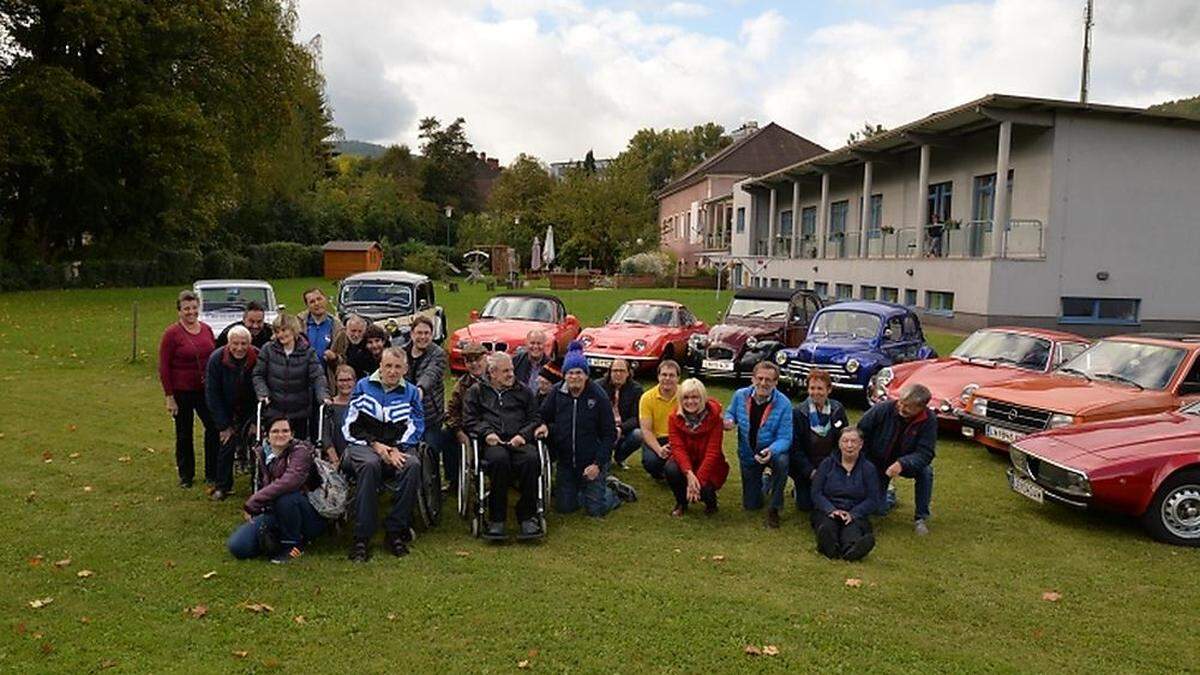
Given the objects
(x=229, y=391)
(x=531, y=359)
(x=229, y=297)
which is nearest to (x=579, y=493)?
(x=531, y=359)

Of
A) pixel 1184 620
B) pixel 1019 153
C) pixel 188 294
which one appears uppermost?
pixel 1019 153

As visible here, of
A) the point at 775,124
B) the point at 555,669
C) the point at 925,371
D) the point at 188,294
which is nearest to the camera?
the point at 555,669

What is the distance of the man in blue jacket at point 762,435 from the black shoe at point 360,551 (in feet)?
10.6

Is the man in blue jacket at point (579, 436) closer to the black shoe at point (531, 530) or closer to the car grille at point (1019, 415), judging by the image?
the black shoe at point (531, 530)

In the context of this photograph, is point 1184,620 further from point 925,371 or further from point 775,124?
point 775,124

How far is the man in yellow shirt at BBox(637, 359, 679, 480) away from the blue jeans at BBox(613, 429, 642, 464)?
481 millimetres

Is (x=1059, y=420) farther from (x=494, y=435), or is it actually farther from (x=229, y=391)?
(x=229, y=391)

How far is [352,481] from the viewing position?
6.61 meters

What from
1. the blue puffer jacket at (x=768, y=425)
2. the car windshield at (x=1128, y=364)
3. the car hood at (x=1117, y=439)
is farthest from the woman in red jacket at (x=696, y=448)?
the car windshield at (x=1128, y=364)

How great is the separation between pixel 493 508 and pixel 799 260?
3305 centimetres

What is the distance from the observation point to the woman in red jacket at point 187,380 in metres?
7.93

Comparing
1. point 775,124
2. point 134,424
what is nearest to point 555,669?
point 134,424

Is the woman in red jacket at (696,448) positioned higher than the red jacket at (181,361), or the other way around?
the red jacket at (181,361)

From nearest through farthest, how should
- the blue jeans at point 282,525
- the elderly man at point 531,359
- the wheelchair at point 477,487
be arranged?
the blue jeans at point 282,525 → the wheelchair at point 477,487 → the elderly man at point 531,359
